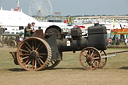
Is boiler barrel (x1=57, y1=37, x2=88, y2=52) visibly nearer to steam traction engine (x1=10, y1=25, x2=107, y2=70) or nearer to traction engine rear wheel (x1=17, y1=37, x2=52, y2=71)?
steam traction engine (x1=10, y1=25, x2=107, y2=70)

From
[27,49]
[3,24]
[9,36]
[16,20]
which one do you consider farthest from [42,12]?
[27,49]

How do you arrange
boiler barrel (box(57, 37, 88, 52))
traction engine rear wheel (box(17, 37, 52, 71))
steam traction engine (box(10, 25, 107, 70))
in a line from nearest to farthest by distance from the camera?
1. steam traction engine (box(10, 25, 107, 70))
2. traction engine rear wheel (box(17, 37, 52, 71))
3. boiler barrel (box(57, 37, 88, 52))

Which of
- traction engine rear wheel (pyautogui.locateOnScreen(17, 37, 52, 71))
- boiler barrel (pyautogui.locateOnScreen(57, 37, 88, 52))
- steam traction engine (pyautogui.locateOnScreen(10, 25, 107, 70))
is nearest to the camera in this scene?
steam traction engine (pyautogui.locateOnScreen(10, 25, 107, 70))

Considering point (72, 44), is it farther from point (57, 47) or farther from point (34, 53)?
point (34, 53)

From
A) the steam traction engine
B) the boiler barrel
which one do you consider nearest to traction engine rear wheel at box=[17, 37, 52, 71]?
the steam traction engine

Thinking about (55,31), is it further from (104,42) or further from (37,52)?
(104,42)

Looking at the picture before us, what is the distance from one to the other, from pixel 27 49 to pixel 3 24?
48.5m

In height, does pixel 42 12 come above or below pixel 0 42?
above

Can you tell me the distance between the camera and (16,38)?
39625 mm

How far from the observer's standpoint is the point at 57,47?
1164 centimetres

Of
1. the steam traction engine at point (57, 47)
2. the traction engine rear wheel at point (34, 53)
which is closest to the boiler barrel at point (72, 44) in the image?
the steam traction engine at point (57, 47)

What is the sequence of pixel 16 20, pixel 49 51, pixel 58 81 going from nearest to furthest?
pixel 58 81, pixel 49 51, pixel 16 20

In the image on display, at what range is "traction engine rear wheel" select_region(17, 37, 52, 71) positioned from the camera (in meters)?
11.4

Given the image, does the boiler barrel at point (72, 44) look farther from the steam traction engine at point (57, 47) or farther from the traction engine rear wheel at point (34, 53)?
the traction engine rear wheel at point (34, 53)
